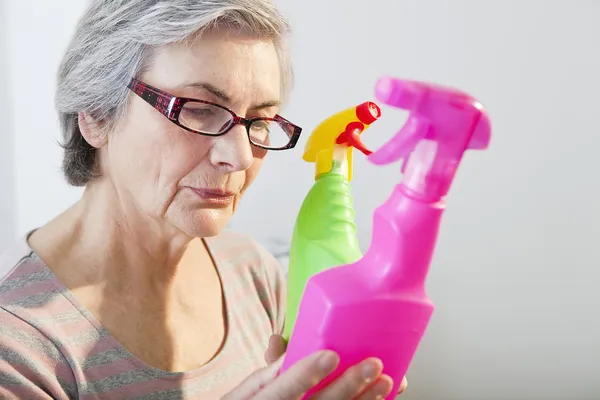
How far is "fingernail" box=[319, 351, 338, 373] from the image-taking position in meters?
0.57

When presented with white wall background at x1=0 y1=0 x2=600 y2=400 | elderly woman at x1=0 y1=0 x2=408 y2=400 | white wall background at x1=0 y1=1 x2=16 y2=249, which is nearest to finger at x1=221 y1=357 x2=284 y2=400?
elderly woman at x1=0 y1=0 x2=408 y2=400

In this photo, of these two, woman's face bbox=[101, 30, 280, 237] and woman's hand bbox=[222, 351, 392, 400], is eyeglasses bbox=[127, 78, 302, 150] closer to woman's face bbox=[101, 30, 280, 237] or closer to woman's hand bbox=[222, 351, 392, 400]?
woman's face bbox=[101, 30, 280, 237]

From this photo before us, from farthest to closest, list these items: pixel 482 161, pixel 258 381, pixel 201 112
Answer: pixel 482 161 < pixel 201 112 < pixel 258 381

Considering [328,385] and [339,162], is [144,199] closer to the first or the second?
[339,162]

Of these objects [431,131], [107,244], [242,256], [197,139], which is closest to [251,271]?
[242,256]

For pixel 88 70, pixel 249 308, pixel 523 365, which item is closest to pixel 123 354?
pixel 249 308

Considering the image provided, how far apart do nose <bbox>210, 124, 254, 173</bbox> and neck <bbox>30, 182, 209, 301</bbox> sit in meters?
0.16

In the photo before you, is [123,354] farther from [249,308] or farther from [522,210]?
[522,210]

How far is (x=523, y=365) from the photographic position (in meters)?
1.57

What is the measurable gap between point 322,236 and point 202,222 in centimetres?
15

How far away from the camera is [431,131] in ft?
1.76

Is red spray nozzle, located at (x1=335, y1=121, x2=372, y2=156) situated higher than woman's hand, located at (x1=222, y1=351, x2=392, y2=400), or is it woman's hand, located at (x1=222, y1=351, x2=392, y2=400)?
red spray nozzle, located at (x1=335, y1=121, x2=372, y2=156)

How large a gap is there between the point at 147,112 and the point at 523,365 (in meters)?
1.16

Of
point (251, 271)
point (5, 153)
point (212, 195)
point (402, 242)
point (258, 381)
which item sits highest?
point (402, 242)
